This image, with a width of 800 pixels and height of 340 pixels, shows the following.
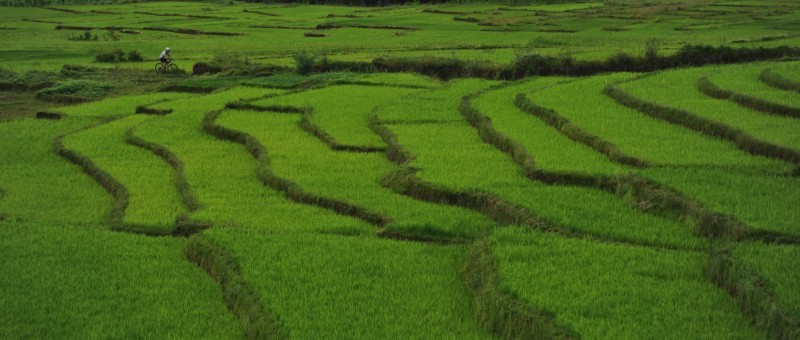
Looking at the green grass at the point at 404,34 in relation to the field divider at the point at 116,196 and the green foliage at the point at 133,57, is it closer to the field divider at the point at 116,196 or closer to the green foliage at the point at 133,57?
the green foliage at the point at 133,57

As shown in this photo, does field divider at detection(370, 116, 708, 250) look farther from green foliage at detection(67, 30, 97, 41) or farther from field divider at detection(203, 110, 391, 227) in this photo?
green foliage at detection(67, 30, 97, 41)

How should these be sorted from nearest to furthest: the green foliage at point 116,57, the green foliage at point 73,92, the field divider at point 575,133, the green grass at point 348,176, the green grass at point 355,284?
the green grass at point 355,284 → the green grass at point 348,176 → the field divider at point 575,133 → the green foliage at point 73,92 → the green foliage at point 116,57

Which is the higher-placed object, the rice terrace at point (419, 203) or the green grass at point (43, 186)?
the rice terrace at point (419, 203)

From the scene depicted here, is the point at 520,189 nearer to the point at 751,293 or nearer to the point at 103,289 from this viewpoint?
the point at 751,293

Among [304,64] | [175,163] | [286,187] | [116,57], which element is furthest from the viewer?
[116,57]

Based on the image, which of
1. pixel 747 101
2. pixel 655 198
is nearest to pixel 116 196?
pixel 655 198

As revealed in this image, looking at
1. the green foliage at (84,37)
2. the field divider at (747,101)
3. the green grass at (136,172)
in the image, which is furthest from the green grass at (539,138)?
the green foliage at (84,37)
